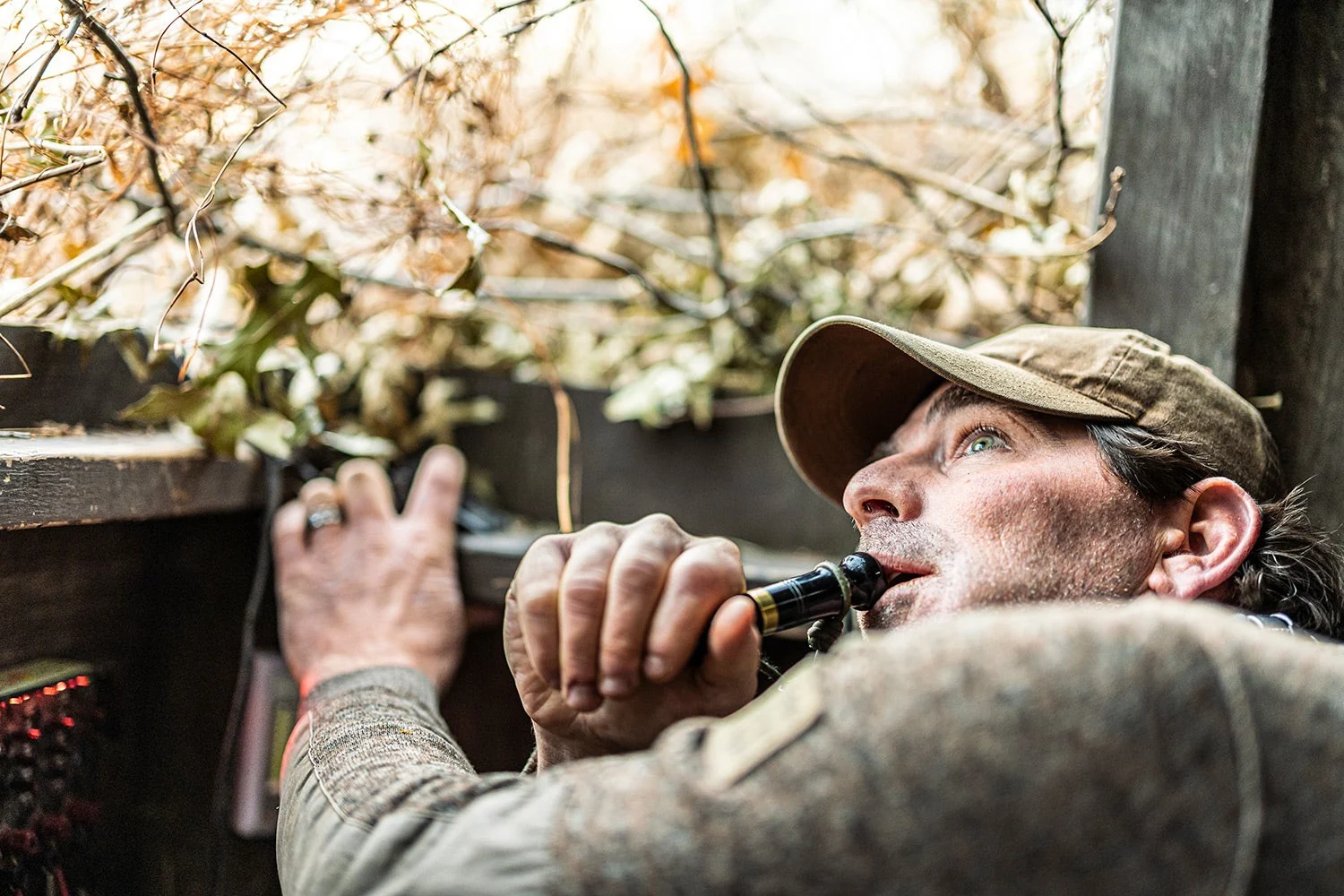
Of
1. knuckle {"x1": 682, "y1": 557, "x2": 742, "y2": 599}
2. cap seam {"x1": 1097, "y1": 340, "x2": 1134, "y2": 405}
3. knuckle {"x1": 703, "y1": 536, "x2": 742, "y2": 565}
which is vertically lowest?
knuckle {"x1": 682, "y1": 557, "x2": 742, "y2": 599}

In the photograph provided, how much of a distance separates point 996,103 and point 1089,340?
1.02 metres

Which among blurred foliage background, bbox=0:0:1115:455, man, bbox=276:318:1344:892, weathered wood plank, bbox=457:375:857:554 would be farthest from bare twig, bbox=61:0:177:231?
weathered wood plank, bbox=457:375:857:554

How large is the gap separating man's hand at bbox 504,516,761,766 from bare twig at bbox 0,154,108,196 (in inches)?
27.6

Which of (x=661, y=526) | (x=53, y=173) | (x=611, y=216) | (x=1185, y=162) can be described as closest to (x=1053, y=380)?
(x=1185, y=162)

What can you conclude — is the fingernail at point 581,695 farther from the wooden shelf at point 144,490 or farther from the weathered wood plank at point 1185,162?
the weathered wood plank at point 1185,162

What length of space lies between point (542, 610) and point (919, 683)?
34 centimetres

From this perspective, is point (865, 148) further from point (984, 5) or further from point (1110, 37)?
point (1110, 37)

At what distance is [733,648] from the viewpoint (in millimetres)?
837

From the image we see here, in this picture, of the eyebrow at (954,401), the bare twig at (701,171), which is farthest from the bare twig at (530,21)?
the eyebrow at (954,401)

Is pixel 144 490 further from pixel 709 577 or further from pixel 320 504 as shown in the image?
pixel 709 577

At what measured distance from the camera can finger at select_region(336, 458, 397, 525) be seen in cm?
156

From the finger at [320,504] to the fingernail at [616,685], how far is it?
84cm

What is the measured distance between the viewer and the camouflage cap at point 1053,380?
3.78 ft

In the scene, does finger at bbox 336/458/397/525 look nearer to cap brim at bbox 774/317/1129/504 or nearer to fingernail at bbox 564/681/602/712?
cap brim at bbox 774/317/1129/504
